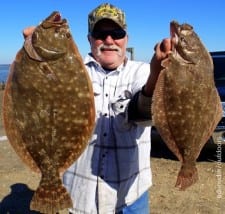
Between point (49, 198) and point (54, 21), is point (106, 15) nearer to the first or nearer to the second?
point (54, 21)

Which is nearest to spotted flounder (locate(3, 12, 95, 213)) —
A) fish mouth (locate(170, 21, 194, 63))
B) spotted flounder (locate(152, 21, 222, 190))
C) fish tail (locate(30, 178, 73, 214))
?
fish tail (locate(30, 178, 73, 214))

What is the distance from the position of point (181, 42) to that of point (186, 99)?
0.36m

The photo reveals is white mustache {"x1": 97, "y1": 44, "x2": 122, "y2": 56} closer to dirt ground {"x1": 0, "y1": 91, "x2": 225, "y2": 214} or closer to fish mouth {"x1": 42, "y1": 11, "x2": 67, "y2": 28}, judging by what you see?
fish mouth {"x1": 42, "y1": 11, "x2": 67, "y2": 28}

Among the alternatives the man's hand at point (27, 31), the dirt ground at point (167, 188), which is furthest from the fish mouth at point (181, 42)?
the dirt ground at point (167, 188)

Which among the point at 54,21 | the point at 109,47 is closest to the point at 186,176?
the point at 109,47

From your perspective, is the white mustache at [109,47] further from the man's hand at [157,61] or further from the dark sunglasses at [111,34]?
the man's hand at [157,61]

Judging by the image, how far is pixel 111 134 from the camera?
3672 mm

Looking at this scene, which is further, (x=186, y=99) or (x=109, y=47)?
(x=109, y=47)

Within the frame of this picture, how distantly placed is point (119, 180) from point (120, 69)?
912 millimetres

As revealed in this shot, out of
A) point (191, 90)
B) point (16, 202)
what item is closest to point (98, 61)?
point (191, 90)

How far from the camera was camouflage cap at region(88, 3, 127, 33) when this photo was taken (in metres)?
3.53

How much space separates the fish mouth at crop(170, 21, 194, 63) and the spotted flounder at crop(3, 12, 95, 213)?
596mm

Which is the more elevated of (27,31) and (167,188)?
(27,31)

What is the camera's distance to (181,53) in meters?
2.81
